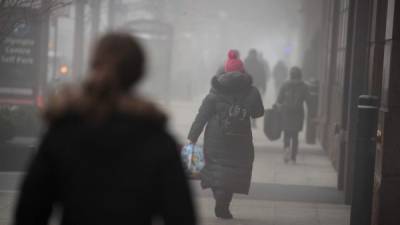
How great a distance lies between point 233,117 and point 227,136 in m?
0.20

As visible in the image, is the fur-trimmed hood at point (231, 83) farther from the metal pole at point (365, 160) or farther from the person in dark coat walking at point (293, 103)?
the person in dark coat walking at point (293, 103)

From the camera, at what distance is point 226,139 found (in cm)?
1002

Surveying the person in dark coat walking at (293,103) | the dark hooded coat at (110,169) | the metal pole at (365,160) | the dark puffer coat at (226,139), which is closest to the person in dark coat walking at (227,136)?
the dark puffer coat at (226,139)

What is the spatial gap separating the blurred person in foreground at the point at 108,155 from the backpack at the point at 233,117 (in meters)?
6.34

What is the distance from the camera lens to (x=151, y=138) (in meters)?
3.69

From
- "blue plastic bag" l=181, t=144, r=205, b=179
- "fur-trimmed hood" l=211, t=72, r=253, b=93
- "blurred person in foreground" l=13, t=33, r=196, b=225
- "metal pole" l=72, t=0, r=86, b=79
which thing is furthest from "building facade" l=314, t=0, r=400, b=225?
"metal pole" l=72, t=0, r=86, b=79

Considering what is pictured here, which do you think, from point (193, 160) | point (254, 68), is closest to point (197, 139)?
point (193, 160)

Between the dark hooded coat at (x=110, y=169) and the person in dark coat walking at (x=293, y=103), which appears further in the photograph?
the person in dark coat walking at (x=293, y=103)

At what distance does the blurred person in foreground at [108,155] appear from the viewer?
364 cm

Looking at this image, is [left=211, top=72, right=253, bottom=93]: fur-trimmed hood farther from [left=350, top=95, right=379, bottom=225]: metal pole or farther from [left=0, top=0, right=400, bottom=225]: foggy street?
[left=350, top=95, right=379, bottom=225]: metal pole

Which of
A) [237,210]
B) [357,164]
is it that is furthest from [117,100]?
[237,210]

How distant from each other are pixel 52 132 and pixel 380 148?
5.72 m

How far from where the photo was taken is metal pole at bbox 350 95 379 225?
7391 millimetres

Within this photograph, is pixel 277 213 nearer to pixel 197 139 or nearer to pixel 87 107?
pixel 197 139
